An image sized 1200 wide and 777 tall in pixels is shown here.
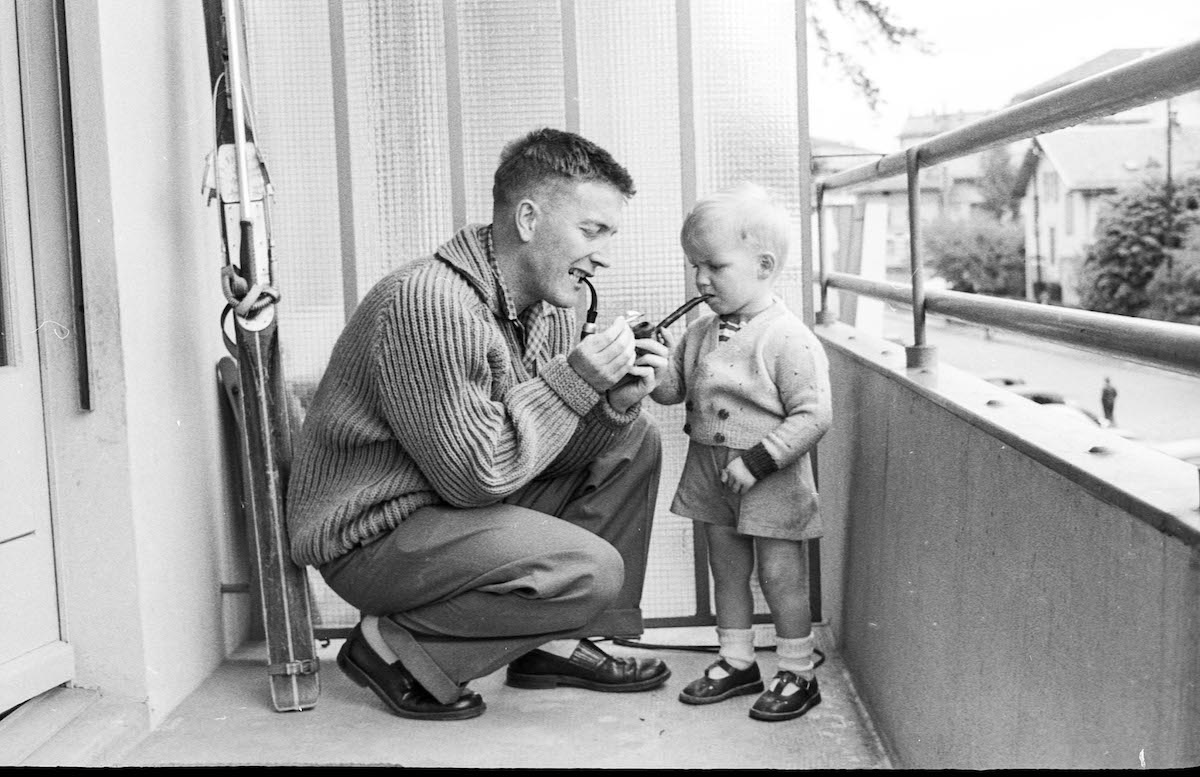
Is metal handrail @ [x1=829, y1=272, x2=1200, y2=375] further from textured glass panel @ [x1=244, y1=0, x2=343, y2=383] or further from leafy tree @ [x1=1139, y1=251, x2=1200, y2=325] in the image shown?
leafy tree @ [x1=1139, y1=251, x2=1200, y2=325]

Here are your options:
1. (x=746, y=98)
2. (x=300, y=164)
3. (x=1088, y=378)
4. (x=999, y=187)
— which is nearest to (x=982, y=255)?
(x=999, y=187)

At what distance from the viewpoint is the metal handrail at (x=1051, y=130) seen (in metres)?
1.23

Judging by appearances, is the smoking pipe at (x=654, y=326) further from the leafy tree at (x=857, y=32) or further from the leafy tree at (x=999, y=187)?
the leafy tree at (x=999, y=187)

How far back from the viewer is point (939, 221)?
44438 millimetres

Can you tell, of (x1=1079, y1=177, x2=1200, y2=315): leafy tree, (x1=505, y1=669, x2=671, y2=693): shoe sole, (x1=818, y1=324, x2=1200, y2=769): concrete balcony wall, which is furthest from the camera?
(x1=1079, y1=177, x2=1200, y2=315): leafy tree

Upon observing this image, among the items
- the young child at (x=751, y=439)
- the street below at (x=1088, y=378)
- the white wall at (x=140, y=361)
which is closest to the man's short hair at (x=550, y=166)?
the young child at (x=751, y=439)

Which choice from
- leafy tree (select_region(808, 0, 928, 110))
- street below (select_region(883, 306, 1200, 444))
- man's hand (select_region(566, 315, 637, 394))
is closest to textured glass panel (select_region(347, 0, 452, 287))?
man's hand (select_region(566, 315, 637, 394))

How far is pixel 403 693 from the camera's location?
2537 mm

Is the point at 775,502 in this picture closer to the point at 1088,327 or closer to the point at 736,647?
the point at 736,647

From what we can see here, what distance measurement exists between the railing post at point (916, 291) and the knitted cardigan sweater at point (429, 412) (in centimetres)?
55

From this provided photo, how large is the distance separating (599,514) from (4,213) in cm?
121

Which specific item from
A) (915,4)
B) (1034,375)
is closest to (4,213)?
(915,4)

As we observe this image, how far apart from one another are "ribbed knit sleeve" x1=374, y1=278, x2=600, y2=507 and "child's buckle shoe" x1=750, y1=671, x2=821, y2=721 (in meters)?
0.61

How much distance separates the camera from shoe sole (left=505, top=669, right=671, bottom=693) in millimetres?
2701
